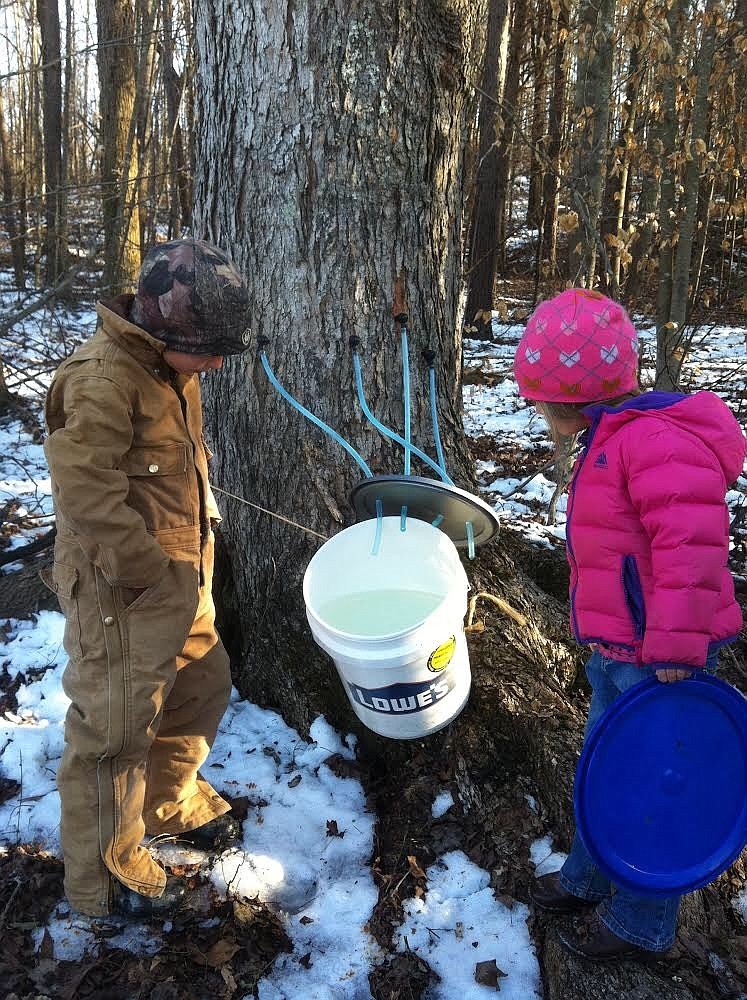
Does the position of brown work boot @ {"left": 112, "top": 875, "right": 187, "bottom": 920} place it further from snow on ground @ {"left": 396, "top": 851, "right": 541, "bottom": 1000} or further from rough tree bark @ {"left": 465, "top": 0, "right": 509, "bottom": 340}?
rough tree bark @ {"left": 465, "top": 0, "right": 509, "bottom": 340}

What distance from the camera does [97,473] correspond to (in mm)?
1919

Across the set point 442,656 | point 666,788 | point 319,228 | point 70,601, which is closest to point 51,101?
point 319,228

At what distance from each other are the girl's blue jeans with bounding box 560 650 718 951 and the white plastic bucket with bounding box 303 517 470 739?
1.50 ft

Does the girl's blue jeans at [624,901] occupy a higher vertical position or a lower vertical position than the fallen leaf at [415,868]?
higher

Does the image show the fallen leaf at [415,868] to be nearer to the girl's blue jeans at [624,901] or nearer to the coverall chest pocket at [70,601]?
the girl's blue jeans at [624,901]

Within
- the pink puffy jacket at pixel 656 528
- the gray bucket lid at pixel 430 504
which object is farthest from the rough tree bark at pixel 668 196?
A: the pink puffy jacket at pixel 656 528

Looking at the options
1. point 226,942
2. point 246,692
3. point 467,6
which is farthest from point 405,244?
point 226,942

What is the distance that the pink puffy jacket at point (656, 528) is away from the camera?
5.57ft

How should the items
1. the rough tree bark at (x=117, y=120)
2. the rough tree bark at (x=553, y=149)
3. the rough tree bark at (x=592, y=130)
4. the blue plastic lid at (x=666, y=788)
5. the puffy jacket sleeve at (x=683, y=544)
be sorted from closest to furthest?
the puffy jacket sleeve at (x=683, y=544)
the blue plastic lid at (x=666, y=788)
the rough tree bark at (x=592, y=130)
the rough tree bark at (x=117, y=120)
the rough tree bark at (x=553, y=149)

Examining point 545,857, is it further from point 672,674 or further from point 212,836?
point 212,836

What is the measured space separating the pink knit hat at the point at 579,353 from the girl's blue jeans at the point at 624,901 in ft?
2.41

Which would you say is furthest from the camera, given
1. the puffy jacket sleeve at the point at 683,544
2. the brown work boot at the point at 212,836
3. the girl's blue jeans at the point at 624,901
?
the brown work boot at the point at 212,836

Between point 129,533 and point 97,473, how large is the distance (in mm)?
177

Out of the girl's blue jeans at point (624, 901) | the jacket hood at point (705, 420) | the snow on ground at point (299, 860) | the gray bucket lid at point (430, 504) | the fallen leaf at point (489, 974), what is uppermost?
the jacket hood at point (705, 420)
